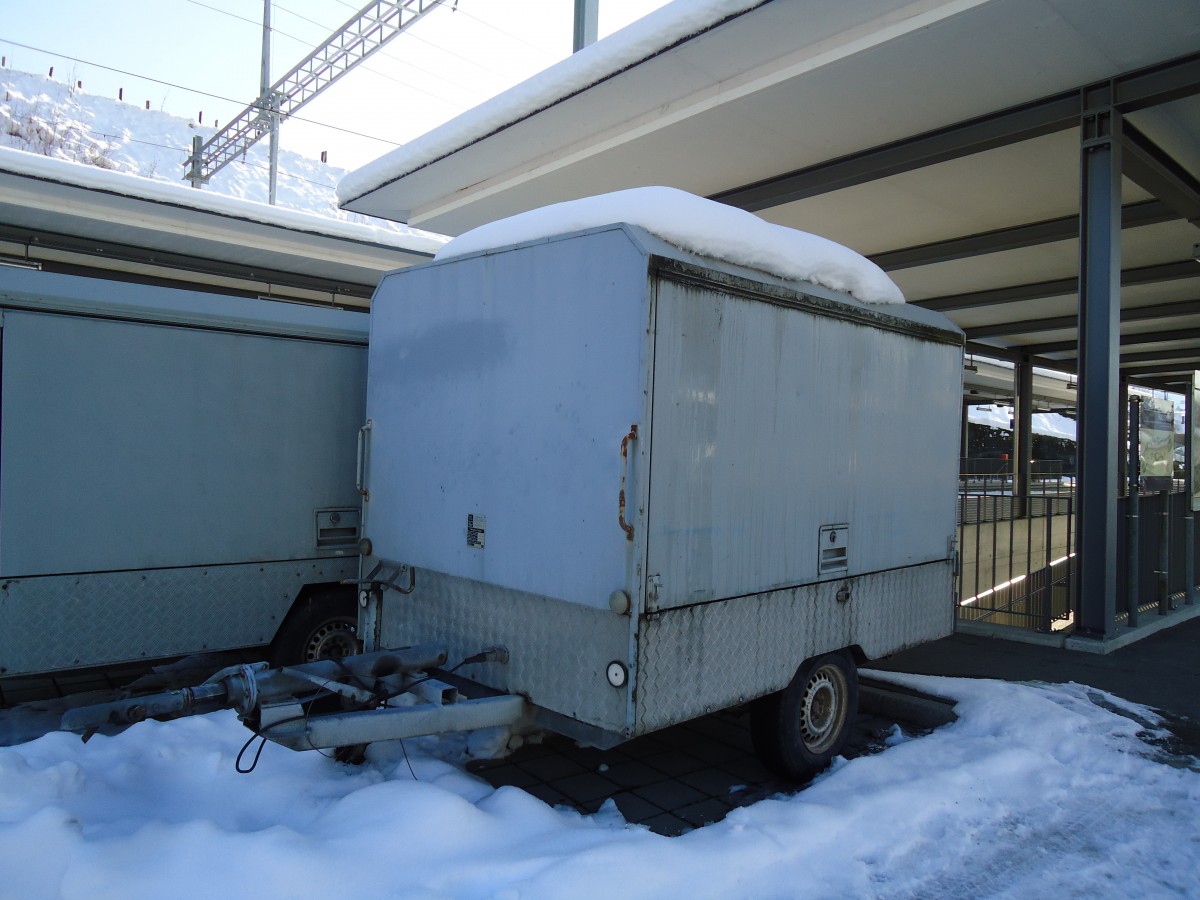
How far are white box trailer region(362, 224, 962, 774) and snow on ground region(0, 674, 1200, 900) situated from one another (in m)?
0.53

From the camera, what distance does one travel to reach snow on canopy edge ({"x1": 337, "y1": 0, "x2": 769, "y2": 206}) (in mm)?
7047

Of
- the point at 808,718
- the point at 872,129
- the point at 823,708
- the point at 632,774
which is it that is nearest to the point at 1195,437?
the point at 872,129

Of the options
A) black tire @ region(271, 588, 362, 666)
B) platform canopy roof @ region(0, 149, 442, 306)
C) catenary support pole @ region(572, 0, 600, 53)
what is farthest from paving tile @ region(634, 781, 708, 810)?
catenary support pole @ region(572, 0, 600, 53)

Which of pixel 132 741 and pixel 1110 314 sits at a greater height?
pixel 1110 314

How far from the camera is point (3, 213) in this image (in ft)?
32.4

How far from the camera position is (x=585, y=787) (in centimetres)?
453

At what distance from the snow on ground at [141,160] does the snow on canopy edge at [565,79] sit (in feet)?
3.92

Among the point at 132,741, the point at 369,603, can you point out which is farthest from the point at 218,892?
the point at 369,603

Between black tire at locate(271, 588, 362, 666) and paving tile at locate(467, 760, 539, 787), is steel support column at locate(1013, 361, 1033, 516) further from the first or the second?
paving tile at locate(467, 760, 539, 787)

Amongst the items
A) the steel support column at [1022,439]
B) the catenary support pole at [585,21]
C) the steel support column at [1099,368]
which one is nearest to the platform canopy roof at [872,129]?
the steel support column at [1099,368]

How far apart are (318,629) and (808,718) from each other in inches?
133

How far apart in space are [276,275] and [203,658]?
9.07 meters

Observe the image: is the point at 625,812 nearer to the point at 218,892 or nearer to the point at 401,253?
the point at 218,892

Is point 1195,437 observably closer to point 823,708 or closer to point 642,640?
point 823,708
